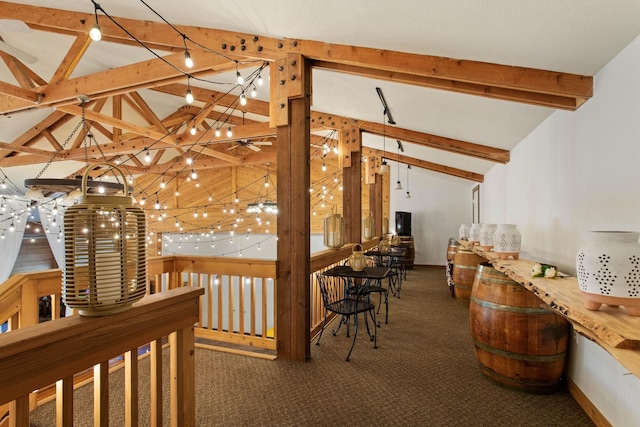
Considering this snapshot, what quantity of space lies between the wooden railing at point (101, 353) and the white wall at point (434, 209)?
8397 mm

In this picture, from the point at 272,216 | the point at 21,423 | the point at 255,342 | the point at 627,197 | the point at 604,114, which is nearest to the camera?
the point at 21,423

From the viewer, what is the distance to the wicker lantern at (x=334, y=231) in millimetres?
4059

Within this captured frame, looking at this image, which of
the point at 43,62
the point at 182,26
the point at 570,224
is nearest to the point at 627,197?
the point at 570,224

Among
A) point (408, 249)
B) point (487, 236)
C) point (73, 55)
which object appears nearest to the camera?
point (487, 236)

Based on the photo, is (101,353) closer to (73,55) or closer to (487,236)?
(487,236)

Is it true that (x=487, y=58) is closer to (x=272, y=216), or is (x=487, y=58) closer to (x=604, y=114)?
(x=604, y=114)

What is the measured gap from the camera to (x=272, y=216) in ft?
34.6

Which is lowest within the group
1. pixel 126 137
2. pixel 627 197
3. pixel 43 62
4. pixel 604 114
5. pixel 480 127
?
pixel 627 197

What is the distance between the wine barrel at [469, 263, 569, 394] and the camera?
226 cm

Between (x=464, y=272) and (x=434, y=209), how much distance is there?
4.82 metres

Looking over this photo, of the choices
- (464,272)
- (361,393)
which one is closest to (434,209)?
(464,272)

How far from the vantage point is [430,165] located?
24.8 feet

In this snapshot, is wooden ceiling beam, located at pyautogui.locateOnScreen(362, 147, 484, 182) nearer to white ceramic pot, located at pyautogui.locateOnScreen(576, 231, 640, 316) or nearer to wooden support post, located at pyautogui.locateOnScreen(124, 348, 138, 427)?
white ceramic pot, located at pyautogui.locateOnScreen(576, 231, 640, 316)

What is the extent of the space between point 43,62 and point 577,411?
782cm
